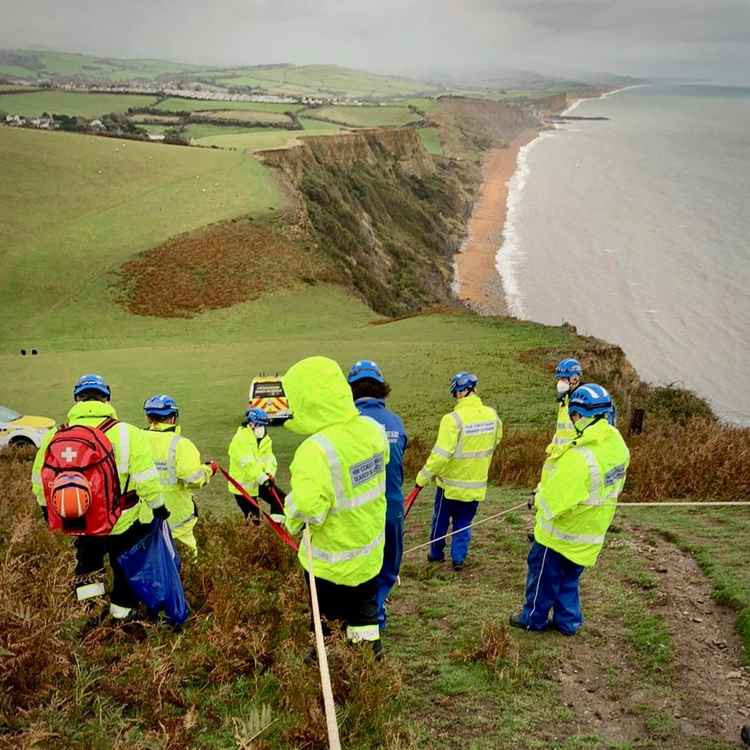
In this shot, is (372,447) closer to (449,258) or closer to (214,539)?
(214,539)

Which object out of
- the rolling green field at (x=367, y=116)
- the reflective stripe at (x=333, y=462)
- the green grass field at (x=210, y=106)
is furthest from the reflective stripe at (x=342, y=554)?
the rolling green field at (x=367, y=116)

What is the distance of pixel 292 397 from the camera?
4.86 meters

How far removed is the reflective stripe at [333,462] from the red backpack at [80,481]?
5.16ft

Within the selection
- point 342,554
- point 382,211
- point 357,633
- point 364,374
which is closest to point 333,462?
point 342,554

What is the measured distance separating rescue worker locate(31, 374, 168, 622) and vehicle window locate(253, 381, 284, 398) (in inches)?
542

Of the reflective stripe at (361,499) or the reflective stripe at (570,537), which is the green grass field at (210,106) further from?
the reflective stripe at (361,499)

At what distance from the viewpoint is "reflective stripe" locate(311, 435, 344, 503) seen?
15.7 feet

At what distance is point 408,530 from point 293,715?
6376mm

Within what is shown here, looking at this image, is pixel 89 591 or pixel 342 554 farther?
pixel 89 591

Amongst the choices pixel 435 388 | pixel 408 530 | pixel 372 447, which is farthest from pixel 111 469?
pixel 435 388

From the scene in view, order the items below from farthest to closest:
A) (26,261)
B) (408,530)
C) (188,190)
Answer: (188,190) → (26,261) → (408,530)

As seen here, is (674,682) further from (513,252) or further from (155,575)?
(513,252)

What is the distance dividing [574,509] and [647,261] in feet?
A: 231

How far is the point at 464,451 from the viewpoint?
818cm
